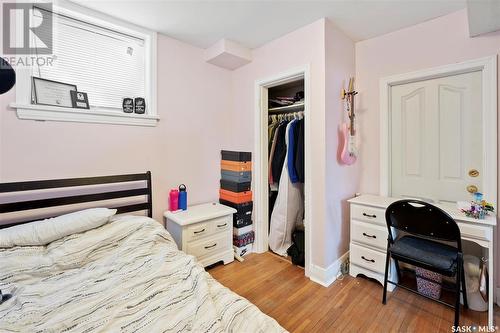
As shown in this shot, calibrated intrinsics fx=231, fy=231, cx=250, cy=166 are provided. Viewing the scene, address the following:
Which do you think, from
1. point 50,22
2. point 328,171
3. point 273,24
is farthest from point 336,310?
point 50,22

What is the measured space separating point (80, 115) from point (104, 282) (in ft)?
4.41

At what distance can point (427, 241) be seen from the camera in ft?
5.95

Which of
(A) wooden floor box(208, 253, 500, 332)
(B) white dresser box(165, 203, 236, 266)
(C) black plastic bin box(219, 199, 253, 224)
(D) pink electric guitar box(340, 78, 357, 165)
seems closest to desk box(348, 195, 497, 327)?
(A) wooden floor box(208, 253, 500, 332)

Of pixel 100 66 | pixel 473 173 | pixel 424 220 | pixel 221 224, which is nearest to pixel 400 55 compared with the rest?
pixel 473 173

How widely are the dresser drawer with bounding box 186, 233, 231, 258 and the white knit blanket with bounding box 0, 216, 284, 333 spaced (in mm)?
556

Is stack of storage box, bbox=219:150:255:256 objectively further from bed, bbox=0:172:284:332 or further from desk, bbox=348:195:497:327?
desk, bbox=348:195:497:327

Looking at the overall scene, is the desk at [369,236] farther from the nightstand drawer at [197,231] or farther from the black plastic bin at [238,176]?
the nightstand drawer at [197,231]

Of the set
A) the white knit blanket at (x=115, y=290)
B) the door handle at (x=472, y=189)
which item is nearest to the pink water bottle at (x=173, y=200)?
the white knit blanket at (x=115, y=290)

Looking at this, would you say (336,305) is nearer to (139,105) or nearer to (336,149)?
(336,149)

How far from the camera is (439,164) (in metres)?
2.08

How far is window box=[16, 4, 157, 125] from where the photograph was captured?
183 centimetres

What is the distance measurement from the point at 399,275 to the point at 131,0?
321 cm

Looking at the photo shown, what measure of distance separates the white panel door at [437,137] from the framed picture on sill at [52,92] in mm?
2933

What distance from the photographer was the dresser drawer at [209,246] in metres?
2.16
